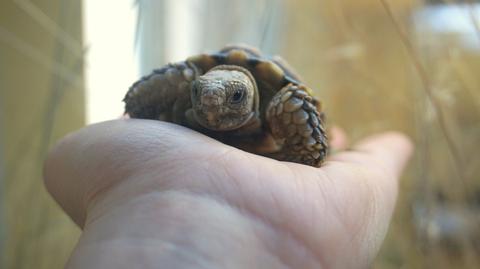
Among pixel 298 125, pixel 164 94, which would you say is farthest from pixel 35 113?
pixel 298 125

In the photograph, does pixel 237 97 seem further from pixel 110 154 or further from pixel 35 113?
pixel 35 113

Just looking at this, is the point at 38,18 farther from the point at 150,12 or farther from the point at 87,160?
the point at 87,160

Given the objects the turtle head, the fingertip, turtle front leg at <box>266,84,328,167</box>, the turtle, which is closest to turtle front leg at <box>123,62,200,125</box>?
the turtle

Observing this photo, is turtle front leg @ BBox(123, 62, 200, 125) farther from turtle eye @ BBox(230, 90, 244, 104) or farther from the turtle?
turtle eye @ BBox(230, 90, 244, 104)

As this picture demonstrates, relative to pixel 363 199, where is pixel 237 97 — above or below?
above

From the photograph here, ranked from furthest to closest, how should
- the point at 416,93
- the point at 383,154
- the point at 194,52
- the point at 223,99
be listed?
the point at 194,52 → the point at 416,93 → the point at 383,154 → the point at 223,99

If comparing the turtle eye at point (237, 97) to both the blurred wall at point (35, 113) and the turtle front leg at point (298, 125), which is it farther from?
the blurred wall at point (35, 113)

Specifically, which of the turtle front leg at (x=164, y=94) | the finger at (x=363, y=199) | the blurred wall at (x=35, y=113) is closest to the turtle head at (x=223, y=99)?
the turtle front leg at (x=164, y=94)
